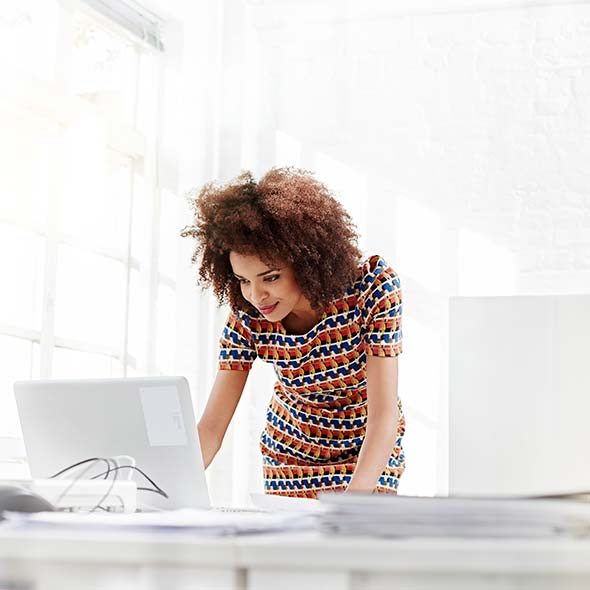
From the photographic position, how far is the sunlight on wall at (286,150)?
3.70 metres

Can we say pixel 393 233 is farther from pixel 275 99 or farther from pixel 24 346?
pixel 24 346

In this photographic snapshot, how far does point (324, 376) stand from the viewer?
199 cm

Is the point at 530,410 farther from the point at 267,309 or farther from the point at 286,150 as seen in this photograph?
the point at 286,150

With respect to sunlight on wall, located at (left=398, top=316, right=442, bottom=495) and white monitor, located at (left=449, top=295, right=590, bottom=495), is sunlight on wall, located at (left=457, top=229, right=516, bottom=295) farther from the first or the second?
white monitor, located at (left=449, top=295, right=590, bottom=495)

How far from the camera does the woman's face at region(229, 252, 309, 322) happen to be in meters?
1.92

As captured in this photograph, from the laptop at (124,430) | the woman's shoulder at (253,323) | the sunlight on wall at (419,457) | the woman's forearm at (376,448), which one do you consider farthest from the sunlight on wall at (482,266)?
the laptop at (124,430)

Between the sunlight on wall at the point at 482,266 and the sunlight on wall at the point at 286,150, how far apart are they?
0.71 metres

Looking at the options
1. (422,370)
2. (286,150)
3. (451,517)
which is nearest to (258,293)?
(451,517)

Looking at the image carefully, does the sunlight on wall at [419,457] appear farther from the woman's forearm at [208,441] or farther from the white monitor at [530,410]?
the woman's forearm at [208,441]

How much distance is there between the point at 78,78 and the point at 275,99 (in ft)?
2.84

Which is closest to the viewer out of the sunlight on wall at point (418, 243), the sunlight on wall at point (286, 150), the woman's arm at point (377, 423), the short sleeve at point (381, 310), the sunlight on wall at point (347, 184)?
the woman's arm at point (377, 423)

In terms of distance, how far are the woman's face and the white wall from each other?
5.19 ft

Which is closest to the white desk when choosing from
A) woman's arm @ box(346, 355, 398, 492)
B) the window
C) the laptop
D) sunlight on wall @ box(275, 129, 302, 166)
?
the laptop

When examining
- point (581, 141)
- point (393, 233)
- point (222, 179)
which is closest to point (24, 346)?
point (222, 179)
